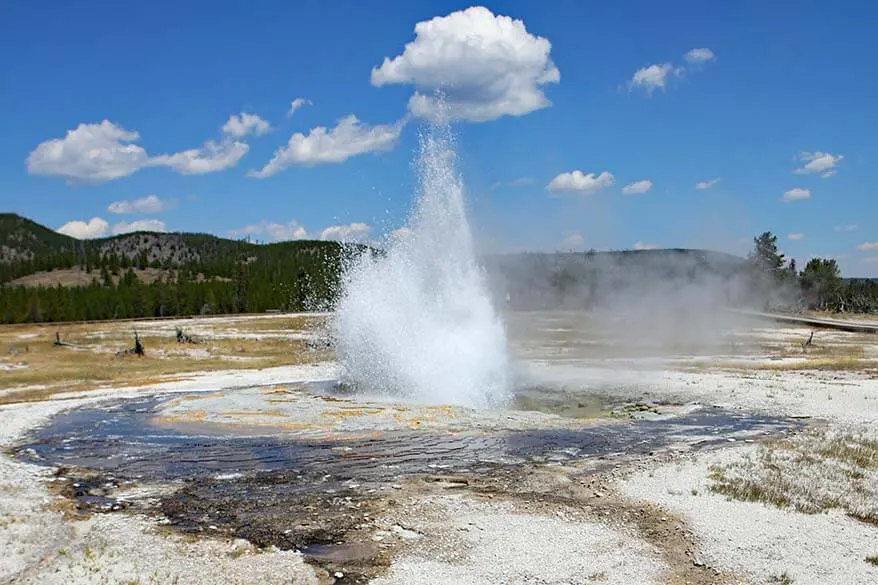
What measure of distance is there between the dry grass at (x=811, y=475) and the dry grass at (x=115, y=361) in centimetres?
2398

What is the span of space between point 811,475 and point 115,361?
33.9m

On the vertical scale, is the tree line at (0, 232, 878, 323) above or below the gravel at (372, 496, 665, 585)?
above

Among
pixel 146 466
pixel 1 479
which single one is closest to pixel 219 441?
pixel 146 466

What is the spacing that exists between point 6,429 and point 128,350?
2167 centimetres

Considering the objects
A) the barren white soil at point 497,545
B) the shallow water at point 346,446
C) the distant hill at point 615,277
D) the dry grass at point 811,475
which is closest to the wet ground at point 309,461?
the shallow water at point 346,446

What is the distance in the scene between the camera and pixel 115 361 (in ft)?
120

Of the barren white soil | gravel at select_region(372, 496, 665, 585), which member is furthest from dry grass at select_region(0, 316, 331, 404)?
gravel at select_region(372, 496, 665, 585)

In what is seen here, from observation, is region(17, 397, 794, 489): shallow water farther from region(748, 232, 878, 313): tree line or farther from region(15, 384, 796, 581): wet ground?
region(748, 232, 878, 313): tree line

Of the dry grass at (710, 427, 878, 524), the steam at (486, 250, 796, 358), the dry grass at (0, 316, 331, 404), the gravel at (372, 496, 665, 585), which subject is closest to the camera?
the gravel at (372, 496, 665, 585)

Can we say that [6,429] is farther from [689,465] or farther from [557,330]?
[557,330]

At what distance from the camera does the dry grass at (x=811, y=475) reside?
11.8 metres

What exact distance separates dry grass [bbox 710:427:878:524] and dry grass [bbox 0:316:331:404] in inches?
944

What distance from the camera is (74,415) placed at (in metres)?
21.8

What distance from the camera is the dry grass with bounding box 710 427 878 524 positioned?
1180cm
